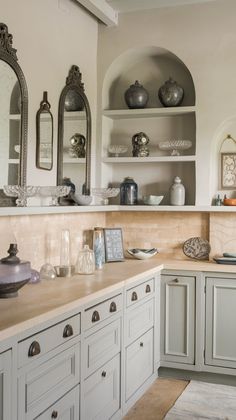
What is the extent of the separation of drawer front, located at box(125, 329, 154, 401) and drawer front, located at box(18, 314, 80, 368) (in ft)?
2.98

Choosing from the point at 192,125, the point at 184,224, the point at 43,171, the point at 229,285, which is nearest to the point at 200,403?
the point at 229,285

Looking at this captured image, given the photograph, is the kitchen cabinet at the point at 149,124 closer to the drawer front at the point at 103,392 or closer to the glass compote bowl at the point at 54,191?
the glass compote bowl at the point at 54,191

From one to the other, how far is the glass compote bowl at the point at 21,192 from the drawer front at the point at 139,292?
2.94 feet

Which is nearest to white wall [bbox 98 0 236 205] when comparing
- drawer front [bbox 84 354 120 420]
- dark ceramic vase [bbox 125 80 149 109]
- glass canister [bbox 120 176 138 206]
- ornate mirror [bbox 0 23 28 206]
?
dark ceramic vase [bbox 125 80 149 109]

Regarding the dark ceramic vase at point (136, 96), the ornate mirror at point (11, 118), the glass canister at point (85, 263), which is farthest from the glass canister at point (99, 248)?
the dark ceramic vase at point (136, 96)

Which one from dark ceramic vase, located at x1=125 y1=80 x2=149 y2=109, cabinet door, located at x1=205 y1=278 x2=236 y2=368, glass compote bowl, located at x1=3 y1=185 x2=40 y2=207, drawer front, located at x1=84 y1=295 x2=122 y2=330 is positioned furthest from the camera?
dark ceramic vase, located at x1=125 y1=80 x2=149 y2=109

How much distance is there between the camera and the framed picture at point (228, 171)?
4480mm

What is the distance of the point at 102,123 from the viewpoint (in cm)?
460

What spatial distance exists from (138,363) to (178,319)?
652mm

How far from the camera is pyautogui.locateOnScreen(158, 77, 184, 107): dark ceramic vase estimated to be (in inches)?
175

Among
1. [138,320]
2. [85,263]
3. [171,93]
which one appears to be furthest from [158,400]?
[171,93]

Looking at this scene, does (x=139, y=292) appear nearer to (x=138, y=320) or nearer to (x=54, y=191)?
(x=138, y=320)

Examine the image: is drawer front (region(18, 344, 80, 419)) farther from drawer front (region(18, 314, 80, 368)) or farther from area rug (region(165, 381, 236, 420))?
area rug (region(165, 381, 236, 420))

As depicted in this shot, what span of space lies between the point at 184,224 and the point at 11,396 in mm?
2770
